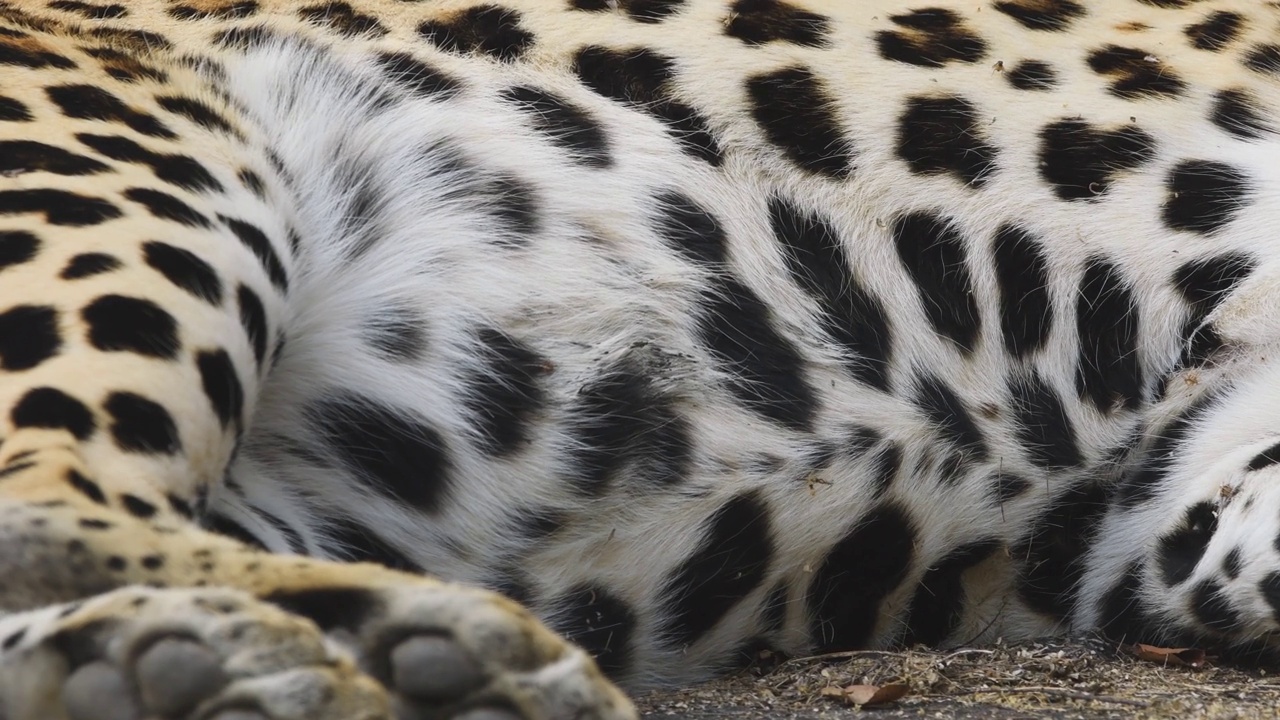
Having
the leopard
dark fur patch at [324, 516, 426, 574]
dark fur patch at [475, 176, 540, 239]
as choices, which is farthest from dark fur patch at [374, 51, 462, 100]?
dark fur patch at [324, 516, 426, 574]

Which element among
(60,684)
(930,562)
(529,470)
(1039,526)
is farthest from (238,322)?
(1039,526)

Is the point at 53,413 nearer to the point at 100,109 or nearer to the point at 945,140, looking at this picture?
the point at 100,109

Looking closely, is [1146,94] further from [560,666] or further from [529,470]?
[560,666]

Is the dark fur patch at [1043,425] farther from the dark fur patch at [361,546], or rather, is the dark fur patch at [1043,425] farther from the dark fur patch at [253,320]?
the dark fur patch at [253,320]

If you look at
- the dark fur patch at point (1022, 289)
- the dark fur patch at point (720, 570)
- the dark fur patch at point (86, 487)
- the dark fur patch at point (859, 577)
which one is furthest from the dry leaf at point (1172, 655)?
the dark fur patch at point (86, 487)

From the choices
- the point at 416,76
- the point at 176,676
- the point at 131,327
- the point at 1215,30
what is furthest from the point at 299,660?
the point at 1215,30

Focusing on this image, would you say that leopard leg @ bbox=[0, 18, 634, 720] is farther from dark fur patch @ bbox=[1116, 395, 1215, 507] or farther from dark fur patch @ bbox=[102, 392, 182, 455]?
dark fur patch @ bbox=[1116, 395, 1215, 507]
